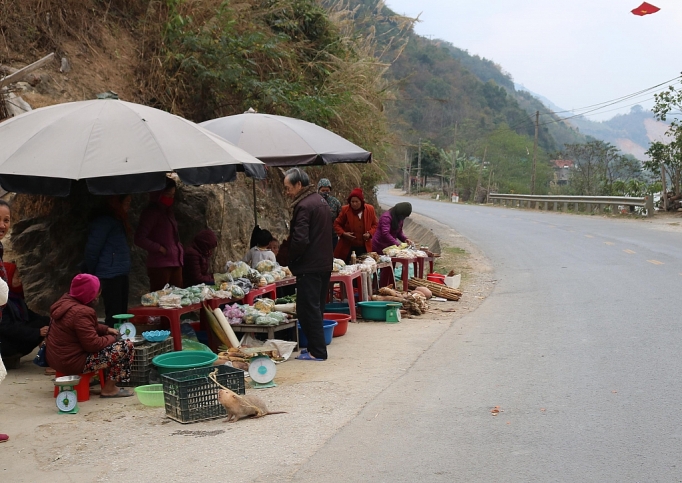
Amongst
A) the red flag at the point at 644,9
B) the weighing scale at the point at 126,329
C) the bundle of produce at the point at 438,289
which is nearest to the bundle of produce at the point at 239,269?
the weighing scale at the point at 126,329

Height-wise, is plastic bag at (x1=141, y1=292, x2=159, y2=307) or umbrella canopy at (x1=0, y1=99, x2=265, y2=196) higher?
umbrella canopy at (x1=0, y1=99, x2=265, y2=196)

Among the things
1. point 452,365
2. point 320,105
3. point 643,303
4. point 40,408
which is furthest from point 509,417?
point 320,105

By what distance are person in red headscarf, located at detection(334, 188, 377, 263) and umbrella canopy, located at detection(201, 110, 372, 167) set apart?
3.89 ft

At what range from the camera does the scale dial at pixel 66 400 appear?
6.39 m

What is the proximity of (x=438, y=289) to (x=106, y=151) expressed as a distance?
7168 mm

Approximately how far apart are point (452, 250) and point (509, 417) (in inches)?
594

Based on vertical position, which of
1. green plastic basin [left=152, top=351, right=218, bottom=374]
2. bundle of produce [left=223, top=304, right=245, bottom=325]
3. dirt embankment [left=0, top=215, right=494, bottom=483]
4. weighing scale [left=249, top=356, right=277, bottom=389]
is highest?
bundle of produce [left=223, top=304, right=245, bottom=325]

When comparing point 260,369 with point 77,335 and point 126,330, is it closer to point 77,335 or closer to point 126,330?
point 126,330

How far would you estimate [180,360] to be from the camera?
730cm

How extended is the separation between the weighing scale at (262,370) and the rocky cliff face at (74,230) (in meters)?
3.18

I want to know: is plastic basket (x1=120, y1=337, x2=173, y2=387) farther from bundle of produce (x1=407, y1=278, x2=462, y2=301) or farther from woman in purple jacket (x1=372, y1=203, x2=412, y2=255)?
bundle of produce (x1=407, y1=278, x2=462, y2=301)

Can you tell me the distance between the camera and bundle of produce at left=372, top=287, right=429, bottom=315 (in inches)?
452

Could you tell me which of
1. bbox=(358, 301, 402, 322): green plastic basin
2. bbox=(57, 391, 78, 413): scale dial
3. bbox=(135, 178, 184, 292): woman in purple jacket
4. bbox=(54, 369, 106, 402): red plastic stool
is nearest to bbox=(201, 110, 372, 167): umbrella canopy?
bbox=(135, 178, 184, 292): woman in purple jacket

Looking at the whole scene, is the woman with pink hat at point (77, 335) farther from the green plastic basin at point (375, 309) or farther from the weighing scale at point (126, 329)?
the green plastic basin at point (375, 309)
